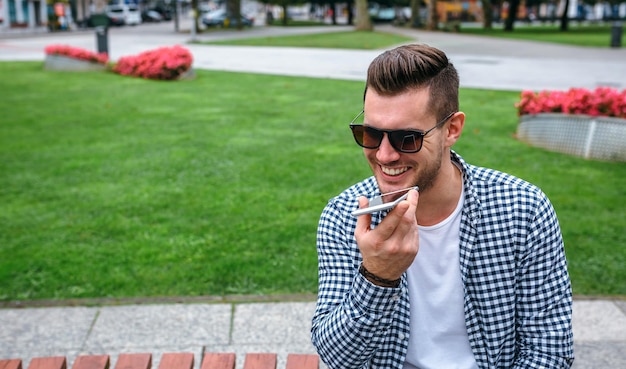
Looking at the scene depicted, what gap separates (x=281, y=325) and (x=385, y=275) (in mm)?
Answer: 2733

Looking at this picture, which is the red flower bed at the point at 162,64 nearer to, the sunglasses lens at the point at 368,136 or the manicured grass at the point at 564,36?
the sunglasses lens at the point at 368,136

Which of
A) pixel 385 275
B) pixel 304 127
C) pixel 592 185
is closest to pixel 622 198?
pixel 592 185

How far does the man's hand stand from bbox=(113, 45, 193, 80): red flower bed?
54.4ft

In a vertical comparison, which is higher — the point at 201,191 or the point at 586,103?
the point at 586,103

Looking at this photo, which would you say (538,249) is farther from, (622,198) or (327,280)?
(622,198)

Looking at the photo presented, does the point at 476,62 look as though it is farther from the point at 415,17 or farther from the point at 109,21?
the point at 109,21

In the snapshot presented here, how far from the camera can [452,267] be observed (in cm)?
232

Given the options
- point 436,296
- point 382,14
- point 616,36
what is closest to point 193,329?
point 436,296

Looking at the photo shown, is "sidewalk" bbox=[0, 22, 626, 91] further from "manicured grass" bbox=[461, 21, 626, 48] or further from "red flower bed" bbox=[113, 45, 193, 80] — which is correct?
"manicured grass" bbox=[461, 21, 626, 48]

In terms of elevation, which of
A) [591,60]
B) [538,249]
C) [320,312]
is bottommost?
[591,60]

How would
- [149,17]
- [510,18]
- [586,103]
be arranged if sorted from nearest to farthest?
1. [586,103]
2. [510,18]
3. [149,17]

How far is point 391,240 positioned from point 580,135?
26.3 ft

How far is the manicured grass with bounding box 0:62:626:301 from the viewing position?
17.9ft

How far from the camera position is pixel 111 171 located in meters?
8.66
